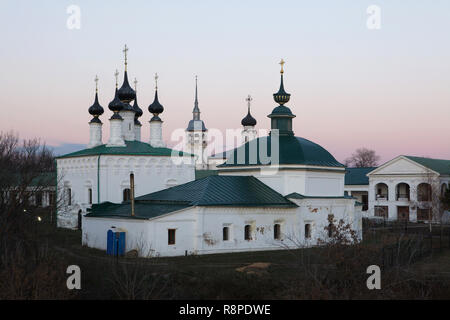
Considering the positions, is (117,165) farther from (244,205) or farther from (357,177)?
(357,177)

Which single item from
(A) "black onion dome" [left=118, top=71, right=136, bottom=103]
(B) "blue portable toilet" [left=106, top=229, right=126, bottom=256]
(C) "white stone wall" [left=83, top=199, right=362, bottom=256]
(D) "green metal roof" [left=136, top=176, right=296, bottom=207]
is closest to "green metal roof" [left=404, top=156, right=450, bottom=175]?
(C) "white stone wall" [left=83, top=199, right=362, bottom=256]

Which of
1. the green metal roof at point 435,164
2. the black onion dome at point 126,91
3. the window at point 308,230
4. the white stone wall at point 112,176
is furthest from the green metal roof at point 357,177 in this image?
the window at point 308,230

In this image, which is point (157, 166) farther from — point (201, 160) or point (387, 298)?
point (201, 160)

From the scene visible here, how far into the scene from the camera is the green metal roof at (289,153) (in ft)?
111

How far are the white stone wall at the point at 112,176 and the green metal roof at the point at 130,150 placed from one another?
0.95 ft

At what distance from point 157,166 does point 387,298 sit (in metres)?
27.6

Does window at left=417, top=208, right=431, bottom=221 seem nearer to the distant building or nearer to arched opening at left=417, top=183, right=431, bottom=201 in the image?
the distant building

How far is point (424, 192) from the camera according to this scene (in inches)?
2026

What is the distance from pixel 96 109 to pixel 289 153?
1771cm

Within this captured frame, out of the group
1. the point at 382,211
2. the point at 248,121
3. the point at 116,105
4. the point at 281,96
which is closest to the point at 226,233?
the point at 281,96

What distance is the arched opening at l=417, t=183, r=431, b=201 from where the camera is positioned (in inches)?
2001

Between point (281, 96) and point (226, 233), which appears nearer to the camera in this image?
point (226, 233)

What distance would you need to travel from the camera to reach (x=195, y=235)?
28547 millimetres

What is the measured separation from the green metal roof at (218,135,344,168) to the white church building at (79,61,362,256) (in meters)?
0.06
